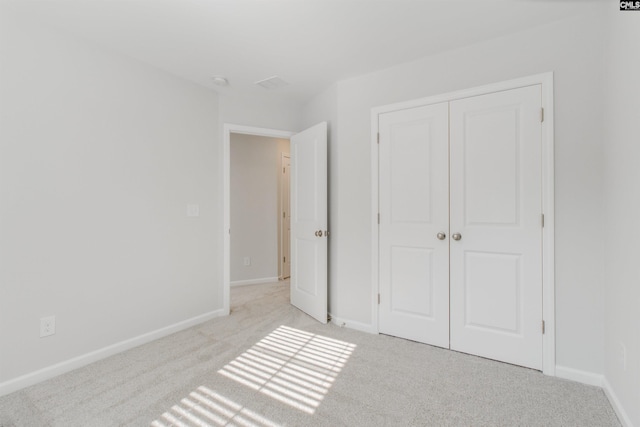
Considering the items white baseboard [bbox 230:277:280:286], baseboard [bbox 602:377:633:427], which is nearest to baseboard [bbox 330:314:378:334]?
baseboard [bbox 602:377:633:427]

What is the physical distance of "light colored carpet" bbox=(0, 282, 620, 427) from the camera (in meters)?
1.63

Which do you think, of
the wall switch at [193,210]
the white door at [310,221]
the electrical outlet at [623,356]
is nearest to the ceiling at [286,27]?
the white door at [310,221]

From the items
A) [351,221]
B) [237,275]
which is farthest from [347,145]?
[237,275]

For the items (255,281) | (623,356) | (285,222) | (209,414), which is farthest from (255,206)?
(623,356)

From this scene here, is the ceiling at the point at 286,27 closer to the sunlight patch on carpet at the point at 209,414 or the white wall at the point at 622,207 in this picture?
the white wall at the point at 622,207

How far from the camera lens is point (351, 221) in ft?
9.58

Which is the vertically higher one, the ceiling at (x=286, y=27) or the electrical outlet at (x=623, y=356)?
the ceiling at (x=286, y=27)

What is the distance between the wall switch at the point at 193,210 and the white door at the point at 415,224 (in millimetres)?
1830

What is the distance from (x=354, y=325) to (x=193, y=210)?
1952 millimetres

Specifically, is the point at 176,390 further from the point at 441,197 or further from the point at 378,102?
the point at 378,102

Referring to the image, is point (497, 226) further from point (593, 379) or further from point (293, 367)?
point (293, 367)

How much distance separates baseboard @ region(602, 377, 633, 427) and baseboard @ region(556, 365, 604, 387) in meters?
0.03

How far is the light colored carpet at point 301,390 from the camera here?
1628 mm

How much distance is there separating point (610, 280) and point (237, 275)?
13.7 feet
